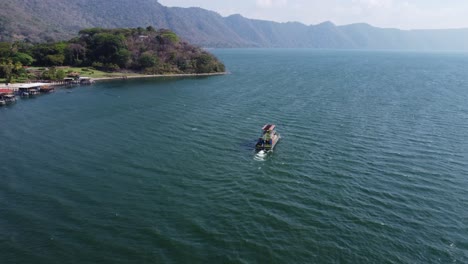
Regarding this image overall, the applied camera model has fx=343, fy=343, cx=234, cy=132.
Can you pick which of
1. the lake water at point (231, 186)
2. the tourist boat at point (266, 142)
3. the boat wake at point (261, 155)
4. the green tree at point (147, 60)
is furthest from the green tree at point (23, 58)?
the boat wake at point (261, 155)

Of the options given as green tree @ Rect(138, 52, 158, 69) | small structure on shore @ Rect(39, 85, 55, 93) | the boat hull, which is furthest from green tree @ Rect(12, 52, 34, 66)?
the boat hull

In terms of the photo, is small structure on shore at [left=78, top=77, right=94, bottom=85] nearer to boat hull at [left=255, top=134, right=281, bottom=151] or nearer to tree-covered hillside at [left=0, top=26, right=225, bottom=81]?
tree-covered hillside at [left=0, top=26, right=225, bottom=81]

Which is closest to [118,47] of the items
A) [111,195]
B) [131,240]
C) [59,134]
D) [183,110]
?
[183,110]

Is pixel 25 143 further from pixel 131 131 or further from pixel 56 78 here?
pixel 56 78

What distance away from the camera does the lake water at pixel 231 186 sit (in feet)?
128

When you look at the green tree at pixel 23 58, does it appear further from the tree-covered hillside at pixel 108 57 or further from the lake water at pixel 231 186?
the lake water at pixel 231 186

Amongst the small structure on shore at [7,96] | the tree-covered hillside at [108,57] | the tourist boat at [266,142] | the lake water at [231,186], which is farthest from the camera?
the tree-covered hillside at [108,57]

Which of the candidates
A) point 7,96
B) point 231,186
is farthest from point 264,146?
point 7,96

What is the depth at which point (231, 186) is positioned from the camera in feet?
175

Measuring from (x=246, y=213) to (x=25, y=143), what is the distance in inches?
2028

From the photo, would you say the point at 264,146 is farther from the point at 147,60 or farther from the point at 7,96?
the point at 147,60

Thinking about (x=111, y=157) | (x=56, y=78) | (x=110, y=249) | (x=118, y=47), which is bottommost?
(x=110, y=249)

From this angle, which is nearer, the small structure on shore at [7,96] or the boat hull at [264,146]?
the boat hull at [264,146]

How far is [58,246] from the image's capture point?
127 ft
